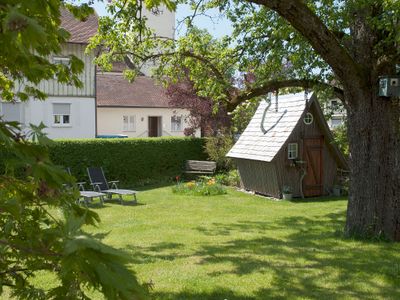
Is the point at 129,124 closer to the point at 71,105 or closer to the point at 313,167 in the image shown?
the point at 71,105

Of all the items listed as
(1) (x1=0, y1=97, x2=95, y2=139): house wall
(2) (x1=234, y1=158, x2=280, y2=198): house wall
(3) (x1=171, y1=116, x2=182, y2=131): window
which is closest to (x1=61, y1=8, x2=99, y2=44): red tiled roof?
(1) (x1=0, y1=97, x2=95, y2=139): house wall

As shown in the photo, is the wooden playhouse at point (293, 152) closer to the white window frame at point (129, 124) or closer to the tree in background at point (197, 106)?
the tree in background at point (197, 106)

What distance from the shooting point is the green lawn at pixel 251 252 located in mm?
6977

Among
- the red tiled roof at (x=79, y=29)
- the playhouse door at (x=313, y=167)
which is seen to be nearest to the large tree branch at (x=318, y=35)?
the playhouse door at (x=313, y=167)

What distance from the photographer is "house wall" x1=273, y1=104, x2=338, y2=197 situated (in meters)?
17.4

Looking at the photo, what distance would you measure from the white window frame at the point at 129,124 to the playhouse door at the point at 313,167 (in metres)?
22.4

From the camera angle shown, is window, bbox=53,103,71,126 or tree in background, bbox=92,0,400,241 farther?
window, bbox=53,103,71,126

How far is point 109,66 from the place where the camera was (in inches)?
490

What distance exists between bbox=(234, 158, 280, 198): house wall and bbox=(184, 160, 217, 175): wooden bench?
2.65 metres

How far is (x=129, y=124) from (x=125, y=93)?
101 inches

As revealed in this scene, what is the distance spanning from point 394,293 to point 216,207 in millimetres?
→ 9097

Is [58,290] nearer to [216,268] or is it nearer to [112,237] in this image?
[216,268]

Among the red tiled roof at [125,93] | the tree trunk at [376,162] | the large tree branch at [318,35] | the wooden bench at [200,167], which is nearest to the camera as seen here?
the large tree branch at [318,35]

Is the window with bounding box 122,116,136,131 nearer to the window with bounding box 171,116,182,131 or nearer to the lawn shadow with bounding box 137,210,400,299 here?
the window with bounding box 171,116,182,131
